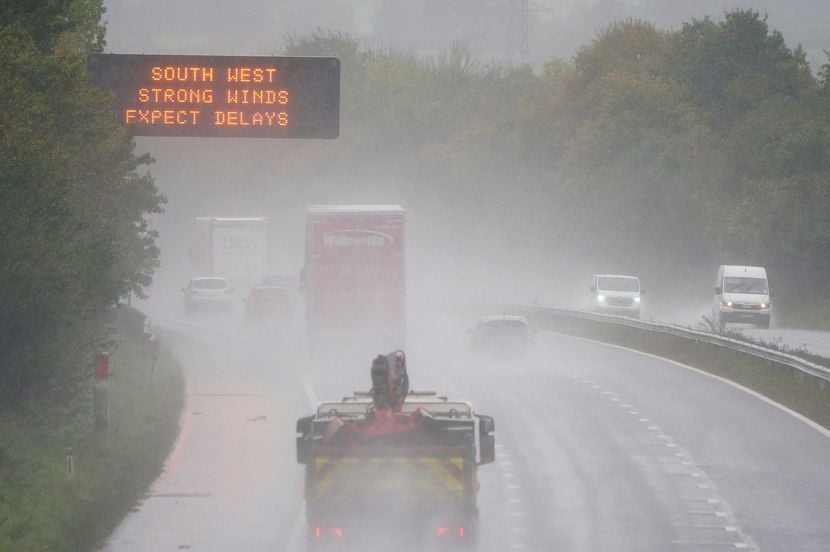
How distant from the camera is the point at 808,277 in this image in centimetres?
7119

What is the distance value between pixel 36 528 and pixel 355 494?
3.88 metres

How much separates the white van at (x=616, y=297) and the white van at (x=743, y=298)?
709 cm

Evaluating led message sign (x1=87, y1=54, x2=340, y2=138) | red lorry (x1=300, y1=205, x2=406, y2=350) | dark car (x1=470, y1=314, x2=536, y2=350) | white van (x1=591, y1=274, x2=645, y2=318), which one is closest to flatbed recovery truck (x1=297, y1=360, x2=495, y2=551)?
led message sign (x1=87, y1=54, x2=340, y2=138)

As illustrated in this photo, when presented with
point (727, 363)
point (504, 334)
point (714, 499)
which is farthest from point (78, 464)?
point (504, 334)

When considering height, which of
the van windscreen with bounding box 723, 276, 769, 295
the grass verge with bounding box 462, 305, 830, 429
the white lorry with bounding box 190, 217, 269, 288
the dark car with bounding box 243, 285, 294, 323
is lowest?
the grass verge with bounding box 462, 305, 830, 429

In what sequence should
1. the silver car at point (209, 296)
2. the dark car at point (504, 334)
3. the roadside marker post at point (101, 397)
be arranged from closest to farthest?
the roadside marker post at point (101, 397)
the dark car at point (504, 334)
the silver car at point (209, 296)

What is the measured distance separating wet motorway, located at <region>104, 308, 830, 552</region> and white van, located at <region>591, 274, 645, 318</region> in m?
21.3

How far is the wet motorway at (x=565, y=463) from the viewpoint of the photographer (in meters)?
18.6

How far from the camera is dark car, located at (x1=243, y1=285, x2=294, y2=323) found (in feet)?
211

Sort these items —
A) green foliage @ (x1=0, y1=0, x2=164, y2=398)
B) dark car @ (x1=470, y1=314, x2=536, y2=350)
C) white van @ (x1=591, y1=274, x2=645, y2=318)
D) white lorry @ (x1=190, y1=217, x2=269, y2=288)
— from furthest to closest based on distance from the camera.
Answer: white lorry @ (x1=190, y1=217, x2=269, y2=288) < white van @ (x1=591, y1=274, x2=645, y2=318) < dark car @ (x1=470, y1=314, x2=536, y2=350) < green foliage @ (x1=0, y1=0, x2=164, y2=398)

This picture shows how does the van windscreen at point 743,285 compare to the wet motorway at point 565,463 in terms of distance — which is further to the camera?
the van windscreen at point 743,285

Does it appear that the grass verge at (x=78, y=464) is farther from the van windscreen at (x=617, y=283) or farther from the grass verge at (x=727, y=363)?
the van windscreen at (x=617, y=283)

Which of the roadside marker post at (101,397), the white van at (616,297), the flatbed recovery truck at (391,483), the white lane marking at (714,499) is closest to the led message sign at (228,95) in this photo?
the roadside marker post at (101,397)

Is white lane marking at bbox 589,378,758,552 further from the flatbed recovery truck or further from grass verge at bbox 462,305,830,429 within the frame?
the flatbed recovery truck
